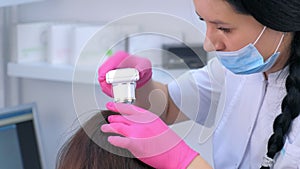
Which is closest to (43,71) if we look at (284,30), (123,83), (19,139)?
(19,139)

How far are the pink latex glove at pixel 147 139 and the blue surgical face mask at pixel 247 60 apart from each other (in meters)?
0.22

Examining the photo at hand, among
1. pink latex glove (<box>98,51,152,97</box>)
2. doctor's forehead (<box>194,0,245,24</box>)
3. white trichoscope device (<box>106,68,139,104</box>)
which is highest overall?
doctor's forehead (<box>194,0,245,24</box>)

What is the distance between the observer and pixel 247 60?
103 cm

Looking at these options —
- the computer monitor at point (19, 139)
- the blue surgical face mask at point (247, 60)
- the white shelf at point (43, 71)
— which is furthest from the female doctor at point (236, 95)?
the computer monitor at point (19, 139)

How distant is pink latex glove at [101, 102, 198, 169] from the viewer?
0.89m

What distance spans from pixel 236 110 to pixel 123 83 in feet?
1.51

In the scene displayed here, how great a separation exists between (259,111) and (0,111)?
765mm

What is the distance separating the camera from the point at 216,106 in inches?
47.9

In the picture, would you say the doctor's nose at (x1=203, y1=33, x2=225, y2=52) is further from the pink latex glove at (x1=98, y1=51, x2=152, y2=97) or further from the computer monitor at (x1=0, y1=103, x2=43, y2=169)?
the computer monitor at (x1=0, y1=103, x2=43, y2=169)

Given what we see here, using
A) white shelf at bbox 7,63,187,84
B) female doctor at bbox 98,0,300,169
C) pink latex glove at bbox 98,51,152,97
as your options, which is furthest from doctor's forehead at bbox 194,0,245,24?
white shelf at bbox 7,63,187,84

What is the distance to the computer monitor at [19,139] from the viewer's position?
1495mm

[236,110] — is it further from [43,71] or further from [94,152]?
[43,71]

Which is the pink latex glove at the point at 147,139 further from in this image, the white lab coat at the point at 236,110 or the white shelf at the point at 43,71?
the white shelf at the point at 43,71

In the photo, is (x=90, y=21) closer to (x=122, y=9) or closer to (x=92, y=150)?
(x=122, y=9)
